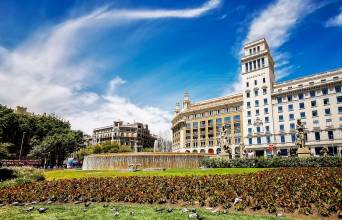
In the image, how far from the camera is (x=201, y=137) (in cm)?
9200

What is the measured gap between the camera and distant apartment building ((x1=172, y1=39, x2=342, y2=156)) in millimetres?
64062

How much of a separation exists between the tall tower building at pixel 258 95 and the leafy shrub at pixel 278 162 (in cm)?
4639

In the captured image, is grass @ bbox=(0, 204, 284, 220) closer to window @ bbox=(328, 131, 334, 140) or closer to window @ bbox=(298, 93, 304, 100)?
window @ bbox=(328, 131, 334, 140)

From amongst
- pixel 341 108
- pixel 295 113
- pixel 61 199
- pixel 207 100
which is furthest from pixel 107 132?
pixel 61 199

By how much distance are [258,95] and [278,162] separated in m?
53.1

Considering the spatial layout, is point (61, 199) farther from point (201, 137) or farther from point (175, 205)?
point (201, 137)

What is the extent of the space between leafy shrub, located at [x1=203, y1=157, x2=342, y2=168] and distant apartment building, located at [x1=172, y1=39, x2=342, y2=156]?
42126 millimetres

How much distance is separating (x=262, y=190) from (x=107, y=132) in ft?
447

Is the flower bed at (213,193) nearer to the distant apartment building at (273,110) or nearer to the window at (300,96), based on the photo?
the distant apartment building at (273,110)

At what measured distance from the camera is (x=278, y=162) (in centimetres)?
2691

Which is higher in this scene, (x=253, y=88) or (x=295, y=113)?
(x=253, y=88)

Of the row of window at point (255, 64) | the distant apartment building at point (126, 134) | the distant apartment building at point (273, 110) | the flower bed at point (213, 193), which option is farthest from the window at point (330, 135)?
the distant apartment building at point (126, 134)

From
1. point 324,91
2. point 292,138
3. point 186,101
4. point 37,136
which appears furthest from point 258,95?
point 37,136

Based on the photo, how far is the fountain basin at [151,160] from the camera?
3097cm
